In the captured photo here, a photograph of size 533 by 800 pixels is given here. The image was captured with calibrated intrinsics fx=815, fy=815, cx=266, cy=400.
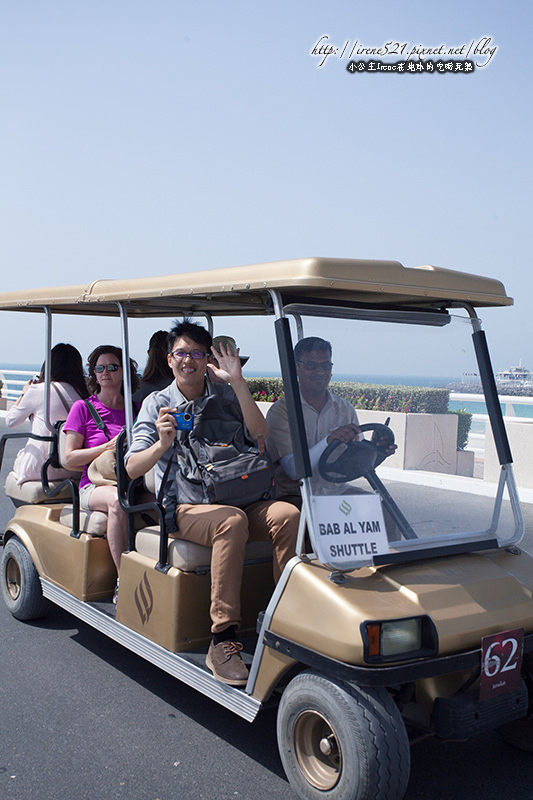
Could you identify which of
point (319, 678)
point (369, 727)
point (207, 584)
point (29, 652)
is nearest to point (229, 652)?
point (207, 584)

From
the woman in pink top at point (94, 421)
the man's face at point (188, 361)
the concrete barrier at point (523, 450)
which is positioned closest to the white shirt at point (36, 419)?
the woman in pink top at point (94, 421)

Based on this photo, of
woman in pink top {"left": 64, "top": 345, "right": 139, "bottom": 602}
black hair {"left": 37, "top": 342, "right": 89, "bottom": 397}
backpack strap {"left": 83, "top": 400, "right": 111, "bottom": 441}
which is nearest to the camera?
woman in pink top {"left": 64, "top": 345, "right": 139, "bottom": 602}

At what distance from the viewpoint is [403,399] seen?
3170 millimetres

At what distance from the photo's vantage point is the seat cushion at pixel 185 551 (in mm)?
3340

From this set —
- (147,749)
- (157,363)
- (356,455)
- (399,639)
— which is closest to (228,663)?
(147,749)

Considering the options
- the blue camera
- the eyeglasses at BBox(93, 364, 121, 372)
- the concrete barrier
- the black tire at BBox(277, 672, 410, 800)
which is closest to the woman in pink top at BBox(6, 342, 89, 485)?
the eyeglasses at BBox(93, 364, 121, 372)

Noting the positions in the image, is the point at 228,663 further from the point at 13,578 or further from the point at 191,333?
the point at 13,578

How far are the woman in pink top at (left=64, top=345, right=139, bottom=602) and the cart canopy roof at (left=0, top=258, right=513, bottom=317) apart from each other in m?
0.50

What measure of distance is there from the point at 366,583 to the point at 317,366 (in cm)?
81

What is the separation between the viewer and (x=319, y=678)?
8.55 ft

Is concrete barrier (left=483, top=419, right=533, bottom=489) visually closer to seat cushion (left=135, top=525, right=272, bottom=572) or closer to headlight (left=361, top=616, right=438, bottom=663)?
seat cushion (left=135, top=525, right=272, bottom=572)

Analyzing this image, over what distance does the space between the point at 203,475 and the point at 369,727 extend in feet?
4.31

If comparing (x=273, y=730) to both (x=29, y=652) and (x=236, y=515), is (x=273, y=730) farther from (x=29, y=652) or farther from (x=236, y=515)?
(x=29, y=652)

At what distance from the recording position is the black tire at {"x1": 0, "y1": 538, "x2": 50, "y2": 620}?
446 cm
